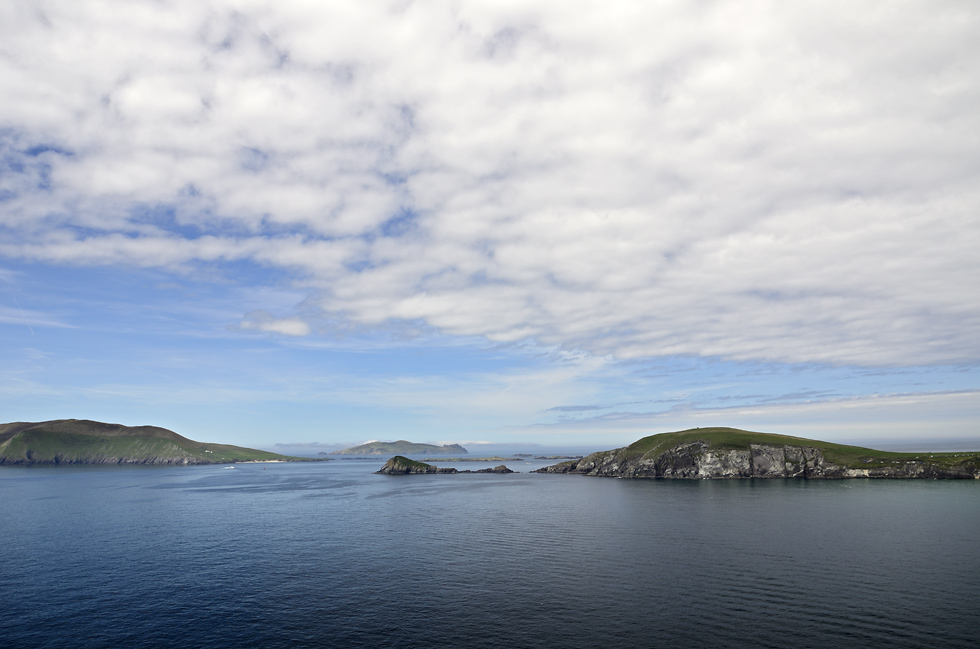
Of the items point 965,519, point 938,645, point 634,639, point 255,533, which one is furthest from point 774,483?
point 255,533

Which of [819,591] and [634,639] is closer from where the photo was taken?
[634,639]

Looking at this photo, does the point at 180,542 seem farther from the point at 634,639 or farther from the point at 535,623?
the point at 634,639

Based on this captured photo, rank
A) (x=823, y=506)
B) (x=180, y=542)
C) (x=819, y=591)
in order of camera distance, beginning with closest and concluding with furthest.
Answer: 1. (x=819, y=591)
2. (x=180, y=542)
3. (x=823, y=506)

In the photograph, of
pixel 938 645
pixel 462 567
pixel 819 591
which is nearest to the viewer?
pixel 938 645

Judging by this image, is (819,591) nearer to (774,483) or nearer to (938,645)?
(938,645)

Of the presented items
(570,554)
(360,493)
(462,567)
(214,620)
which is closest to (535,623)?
(462,567)

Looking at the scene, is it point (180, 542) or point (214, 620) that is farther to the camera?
point (180, 542)
